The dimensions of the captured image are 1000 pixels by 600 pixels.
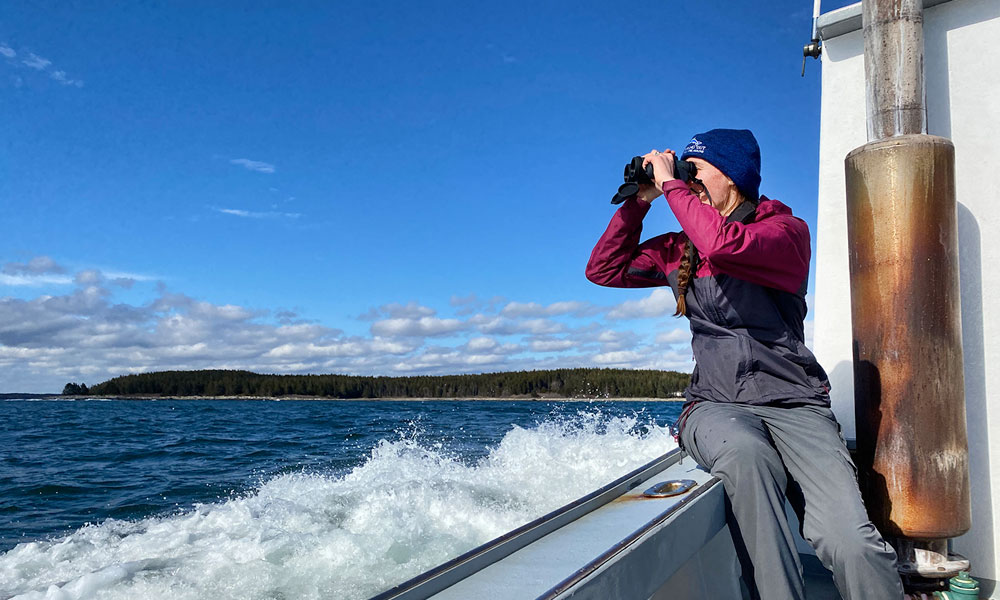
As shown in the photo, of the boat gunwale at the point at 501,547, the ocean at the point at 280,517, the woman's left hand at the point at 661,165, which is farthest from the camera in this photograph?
the ocean at the point at 280,517

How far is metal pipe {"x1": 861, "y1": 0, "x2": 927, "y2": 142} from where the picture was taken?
202 centimetres

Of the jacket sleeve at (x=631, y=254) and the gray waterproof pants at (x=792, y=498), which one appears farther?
the jacket sleeve at (x=631, y=254)

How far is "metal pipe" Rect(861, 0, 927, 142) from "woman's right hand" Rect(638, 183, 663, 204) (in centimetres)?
77

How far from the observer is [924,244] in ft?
5.88

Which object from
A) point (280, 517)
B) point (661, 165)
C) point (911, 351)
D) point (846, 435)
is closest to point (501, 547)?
point (661, 165)

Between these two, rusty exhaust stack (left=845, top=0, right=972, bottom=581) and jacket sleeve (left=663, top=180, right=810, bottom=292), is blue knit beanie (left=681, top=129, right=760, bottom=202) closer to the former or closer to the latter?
jacket sleeve (left=663, top=180, right=810, bottom=292)

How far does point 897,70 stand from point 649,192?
932mm

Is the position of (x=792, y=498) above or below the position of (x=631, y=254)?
below

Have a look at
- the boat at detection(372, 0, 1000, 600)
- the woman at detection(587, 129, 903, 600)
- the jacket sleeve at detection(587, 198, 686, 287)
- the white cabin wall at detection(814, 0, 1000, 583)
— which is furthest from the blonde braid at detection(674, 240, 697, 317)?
the white cabin wall at detection(814, 0, 1000, 583)

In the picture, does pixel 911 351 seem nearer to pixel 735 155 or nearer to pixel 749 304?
pixel 749 304

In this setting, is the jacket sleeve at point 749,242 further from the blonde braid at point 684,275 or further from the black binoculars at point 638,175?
the blonde braid at point 684,275

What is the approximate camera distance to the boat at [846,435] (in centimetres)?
98

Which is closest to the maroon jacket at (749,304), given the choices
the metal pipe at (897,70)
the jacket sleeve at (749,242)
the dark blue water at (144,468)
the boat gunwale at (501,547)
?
the jacket sleeve at (749,242)

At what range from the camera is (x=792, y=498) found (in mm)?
1648
